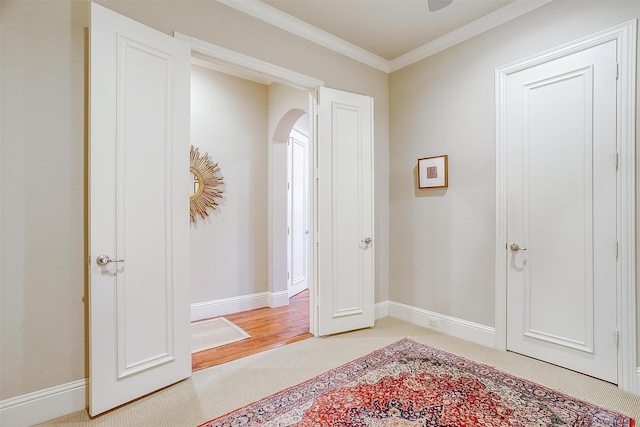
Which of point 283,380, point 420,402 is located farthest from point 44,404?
point 420,402

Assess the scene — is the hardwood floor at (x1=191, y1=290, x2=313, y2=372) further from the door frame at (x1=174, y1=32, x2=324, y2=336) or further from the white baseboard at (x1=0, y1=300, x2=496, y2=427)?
the door frame at (x1=174, y1=32, x2=324, y2=336)

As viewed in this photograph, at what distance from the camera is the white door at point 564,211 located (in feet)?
7.45

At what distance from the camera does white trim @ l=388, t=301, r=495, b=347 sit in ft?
9.61

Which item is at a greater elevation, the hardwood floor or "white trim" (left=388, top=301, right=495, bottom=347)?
"white trim" (left=388, top=301, right=495, bottom=347)

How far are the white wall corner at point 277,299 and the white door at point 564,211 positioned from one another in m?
2.66

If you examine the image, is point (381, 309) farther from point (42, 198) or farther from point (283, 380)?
point (42, 198)

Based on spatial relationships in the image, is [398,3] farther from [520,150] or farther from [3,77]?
[3,77]

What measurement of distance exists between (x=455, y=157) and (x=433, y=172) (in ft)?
0.87

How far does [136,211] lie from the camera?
2.07 meters

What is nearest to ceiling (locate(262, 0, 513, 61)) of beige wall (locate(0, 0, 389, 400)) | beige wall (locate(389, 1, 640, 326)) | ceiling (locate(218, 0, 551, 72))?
ceiling (locate(218, 0, 551, 72))

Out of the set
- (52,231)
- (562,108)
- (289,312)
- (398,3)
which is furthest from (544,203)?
(52,231)

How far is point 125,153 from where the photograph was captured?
6.61ft

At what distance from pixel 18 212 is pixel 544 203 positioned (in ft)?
12.0

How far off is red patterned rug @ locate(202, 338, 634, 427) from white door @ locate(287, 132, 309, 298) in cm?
255
